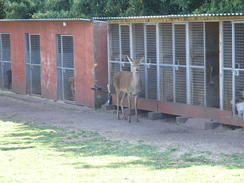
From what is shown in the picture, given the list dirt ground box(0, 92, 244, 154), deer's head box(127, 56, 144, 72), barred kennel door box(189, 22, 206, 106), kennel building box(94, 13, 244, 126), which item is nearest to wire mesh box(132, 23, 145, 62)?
kennel building box(94, 13, 244, 126)

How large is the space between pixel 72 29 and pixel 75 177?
37.3ft

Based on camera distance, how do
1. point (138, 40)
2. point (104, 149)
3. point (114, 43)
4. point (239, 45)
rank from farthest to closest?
point (114, 43) → point (138, 40) → point (239, 45) → point (104, 149)

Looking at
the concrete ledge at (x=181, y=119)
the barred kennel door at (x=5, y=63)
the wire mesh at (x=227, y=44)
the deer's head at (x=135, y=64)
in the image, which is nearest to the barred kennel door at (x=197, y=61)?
the concrete ledge at (x=181, y=119)

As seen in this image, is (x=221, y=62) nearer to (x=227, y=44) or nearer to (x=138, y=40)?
(x=227, y=44)

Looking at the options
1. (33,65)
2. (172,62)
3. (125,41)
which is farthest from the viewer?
(33,65)

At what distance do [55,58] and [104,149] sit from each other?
8.99 m

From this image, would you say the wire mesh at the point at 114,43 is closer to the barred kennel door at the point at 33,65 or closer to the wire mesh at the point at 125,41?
the wire mesh at the point at 125,41

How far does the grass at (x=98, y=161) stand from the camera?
9445 mm

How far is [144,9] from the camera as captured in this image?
22.2 metres

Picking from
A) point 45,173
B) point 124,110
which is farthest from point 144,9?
point 45,173

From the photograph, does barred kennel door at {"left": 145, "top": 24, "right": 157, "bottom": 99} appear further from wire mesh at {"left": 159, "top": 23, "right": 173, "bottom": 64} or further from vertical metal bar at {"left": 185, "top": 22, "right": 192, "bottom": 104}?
vertical metal bar at {"left": 185, "top": 22, "right": 192, "bottom": 104}

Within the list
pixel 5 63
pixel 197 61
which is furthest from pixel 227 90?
pixel 5 63

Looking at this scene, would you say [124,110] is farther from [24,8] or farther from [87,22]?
[24,8]

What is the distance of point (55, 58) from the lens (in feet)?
70.4
